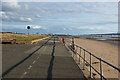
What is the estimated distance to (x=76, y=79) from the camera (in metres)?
5.90

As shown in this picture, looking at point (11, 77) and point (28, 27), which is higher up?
point (28, 27)

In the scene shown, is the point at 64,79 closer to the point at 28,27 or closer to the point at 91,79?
the point at 91,79

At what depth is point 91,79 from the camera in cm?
589

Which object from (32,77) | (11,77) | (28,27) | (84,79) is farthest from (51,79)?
(28,27)

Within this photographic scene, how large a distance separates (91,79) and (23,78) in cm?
311

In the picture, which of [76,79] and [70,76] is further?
[70,76]

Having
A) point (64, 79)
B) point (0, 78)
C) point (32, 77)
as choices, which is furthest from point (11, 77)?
point (64, 79)

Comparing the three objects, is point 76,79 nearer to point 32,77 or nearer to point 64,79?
point 64,79

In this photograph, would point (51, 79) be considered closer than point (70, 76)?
Yes

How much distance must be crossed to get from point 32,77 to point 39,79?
46cm

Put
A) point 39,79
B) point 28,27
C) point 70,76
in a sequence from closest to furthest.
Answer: point 39,79, point 70,76, point 28,27

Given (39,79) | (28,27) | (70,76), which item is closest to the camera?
(39,79)

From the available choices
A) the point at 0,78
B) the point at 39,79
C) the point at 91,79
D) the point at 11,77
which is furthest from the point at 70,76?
the point at 0,78

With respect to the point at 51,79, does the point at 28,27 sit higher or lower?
higher
